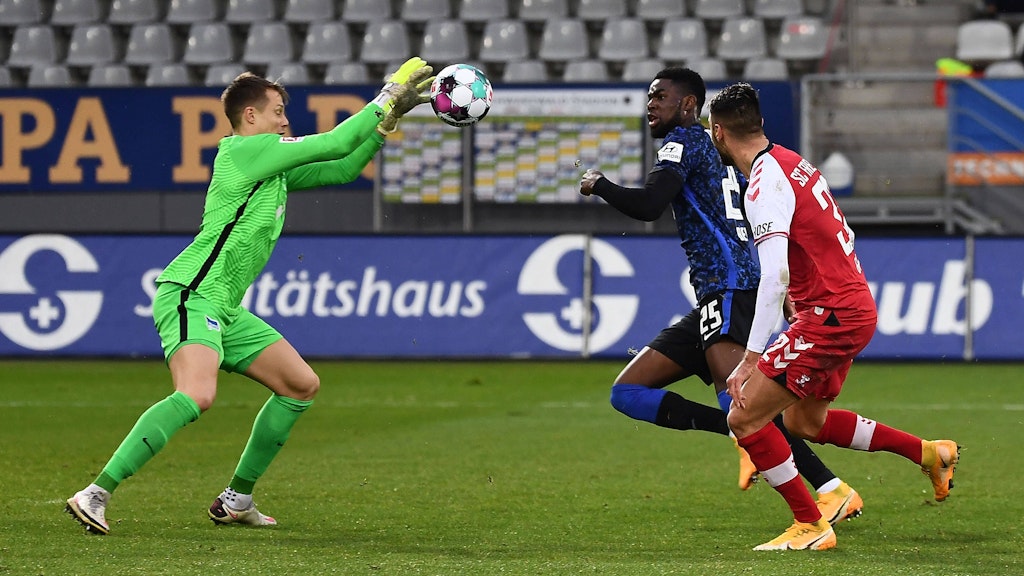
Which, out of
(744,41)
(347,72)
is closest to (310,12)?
(347,72)

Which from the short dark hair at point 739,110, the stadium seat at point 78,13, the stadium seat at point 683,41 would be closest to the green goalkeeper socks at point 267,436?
the short dark hair at point 739,110

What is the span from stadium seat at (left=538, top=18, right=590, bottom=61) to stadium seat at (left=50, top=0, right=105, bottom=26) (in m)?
6.12

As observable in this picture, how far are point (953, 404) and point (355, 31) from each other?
427 inches

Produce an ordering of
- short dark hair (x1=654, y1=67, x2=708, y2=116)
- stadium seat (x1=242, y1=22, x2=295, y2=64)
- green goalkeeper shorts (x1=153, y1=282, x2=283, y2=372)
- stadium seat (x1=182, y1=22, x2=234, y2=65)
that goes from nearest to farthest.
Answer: green goalkeeper shorts (x1=153, y1=282, x2=283, y2=372) < short dark hair (x1=654, y1=67, x2=708, y2=116) < stadium seat (x1=242, y1=22, x2=295, y2=64) < stadium seat (x1=182, y1=22, x2=234, y2=65)

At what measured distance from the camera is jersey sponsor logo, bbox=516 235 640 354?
14125 millimetres

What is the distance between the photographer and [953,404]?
441 inches

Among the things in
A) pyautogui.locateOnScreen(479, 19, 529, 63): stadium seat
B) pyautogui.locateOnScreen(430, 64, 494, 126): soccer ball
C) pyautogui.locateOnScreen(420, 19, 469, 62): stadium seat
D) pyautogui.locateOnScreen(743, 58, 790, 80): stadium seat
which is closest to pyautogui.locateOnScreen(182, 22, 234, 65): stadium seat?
pyautogui.locateOnScreen(420, 19, 469, 62): stadium seat

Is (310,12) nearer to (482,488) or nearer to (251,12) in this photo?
(251,12)

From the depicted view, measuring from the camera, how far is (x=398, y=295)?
46.7ft

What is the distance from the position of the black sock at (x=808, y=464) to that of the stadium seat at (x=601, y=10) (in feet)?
43.8

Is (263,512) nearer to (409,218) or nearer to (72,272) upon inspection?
(72,272)

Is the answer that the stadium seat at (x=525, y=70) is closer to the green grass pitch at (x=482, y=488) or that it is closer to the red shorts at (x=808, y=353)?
the green grass pitch at (x=482, y=488)

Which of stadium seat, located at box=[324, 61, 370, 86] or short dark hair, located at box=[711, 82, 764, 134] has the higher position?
stadium seat, located at box=[324, 61, 370, 86]

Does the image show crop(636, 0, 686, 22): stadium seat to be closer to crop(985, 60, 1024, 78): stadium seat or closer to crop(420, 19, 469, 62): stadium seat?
crop(420, 19, 469, 62): stadium seat
